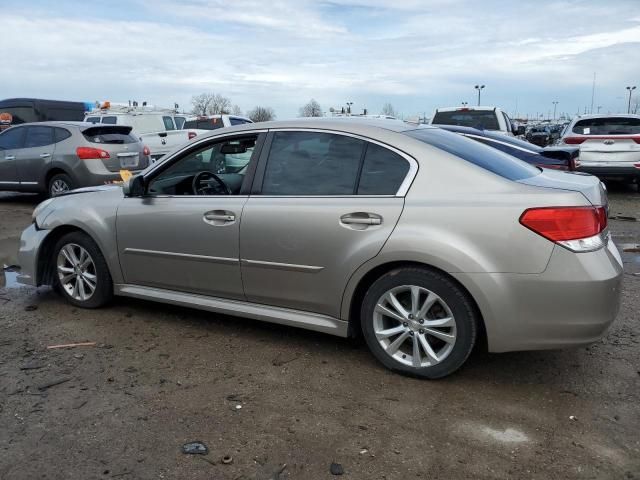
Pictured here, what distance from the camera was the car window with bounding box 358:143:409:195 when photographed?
359cm

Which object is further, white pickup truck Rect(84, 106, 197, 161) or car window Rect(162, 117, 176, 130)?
car window Rect(162, 117, 176, 130)

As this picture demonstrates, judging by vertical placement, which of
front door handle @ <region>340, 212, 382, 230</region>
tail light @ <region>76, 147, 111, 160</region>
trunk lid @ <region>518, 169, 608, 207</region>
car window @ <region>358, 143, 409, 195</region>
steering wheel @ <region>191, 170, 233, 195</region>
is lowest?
tail light @ <region>76, 147, 111, 160</region>

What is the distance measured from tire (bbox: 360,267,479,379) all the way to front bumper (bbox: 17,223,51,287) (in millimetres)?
3028

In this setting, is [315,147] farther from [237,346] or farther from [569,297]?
[569,297]

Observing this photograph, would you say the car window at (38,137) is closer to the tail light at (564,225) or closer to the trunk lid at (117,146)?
the trunk lid at (117,146)

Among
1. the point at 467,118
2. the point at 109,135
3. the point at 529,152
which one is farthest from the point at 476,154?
the point at 467,118

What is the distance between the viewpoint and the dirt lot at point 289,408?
108 inches

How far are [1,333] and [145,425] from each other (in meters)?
2.08

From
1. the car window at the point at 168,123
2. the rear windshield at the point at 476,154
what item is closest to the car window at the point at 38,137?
the car window at the point at 168,123

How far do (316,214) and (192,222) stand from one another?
3.37ft

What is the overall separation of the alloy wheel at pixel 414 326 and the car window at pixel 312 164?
756 millimetres

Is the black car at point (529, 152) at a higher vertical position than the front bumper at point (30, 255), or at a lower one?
higher

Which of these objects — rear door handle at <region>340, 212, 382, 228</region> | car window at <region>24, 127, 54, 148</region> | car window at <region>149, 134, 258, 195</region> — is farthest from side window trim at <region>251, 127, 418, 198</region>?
car window at <region>24, 127, 54, 148</region>

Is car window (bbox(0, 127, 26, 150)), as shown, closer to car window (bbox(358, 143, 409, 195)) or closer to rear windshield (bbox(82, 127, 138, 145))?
rear windshield (bbox(82, 127, 138, 145))
